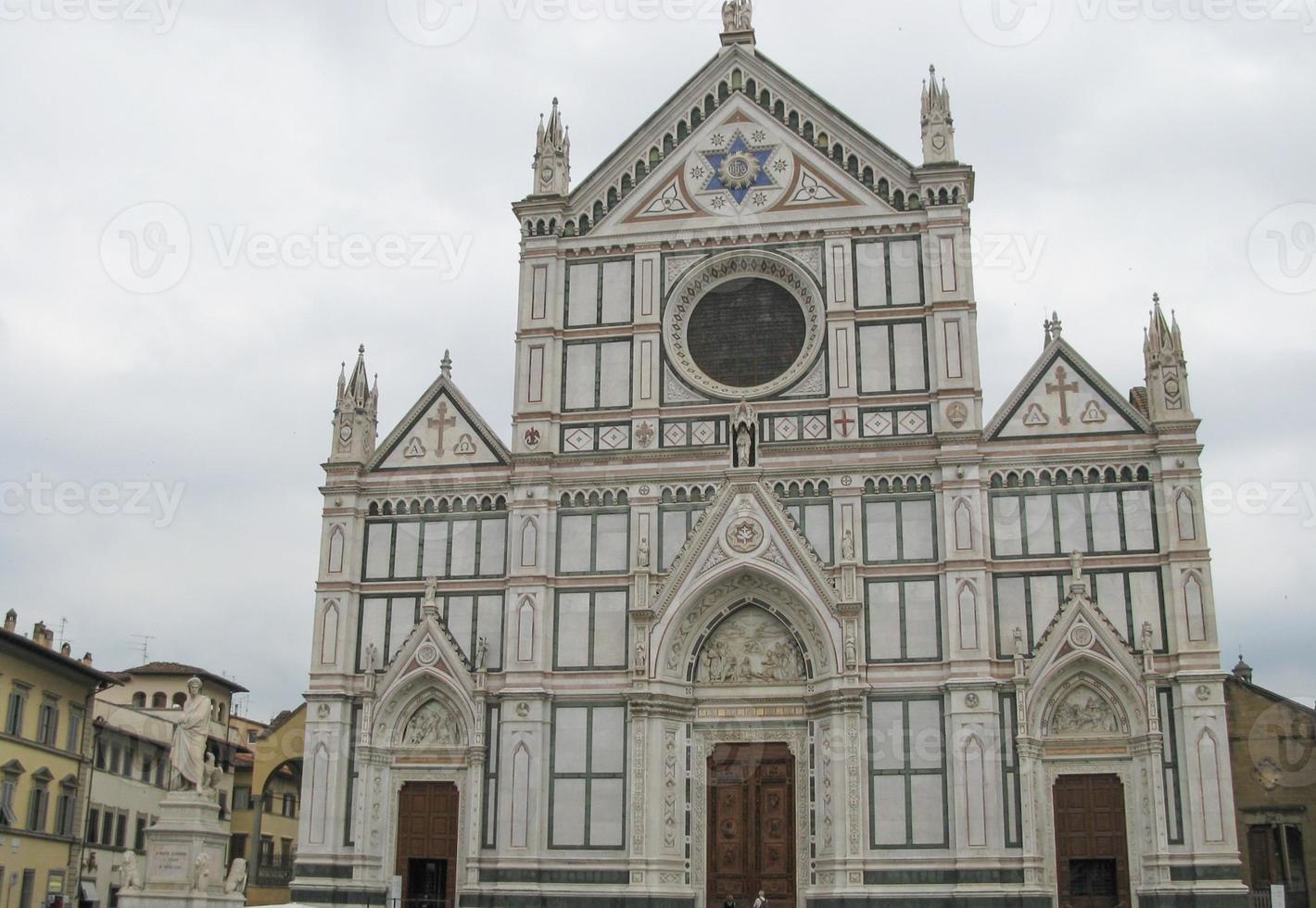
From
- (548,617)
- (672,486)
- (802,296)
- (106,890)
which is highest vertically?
(802,296)

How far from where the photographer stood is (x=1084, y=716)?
30562 mm

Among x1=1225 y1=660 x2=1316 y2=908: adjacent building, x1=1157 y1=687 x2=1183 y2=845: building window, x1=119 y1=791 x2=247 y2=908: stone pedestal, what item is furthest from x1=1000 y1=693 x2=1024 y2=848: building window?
x1=119 y1=791 x2=247 y2=908: stone pedestal

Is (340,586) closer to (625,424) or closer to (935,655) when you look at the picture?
(625,424)

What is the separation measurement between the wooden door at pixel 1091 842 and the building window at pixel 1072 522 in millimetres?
4966

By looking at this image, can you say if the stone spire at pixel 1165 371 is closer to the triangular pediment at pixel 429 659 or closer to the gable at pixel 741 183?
the gable at pixel 741 183

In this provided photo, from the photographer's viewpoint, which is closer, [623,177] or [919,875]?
[919,875]

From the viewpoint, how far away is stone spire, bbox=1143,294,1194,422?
31.6 metres

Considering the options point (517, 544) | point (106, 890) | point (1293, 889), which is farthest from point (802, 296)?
point (106, 890)

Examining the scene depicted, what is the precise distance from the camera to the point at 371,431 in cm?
3544

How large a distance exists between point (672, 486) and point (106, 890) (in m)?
24.8

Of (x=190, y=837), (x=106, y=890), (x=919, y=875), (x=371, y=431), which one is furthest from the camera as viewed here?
(x=106, y=890)

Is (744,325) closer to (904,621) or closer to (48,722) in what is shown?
(904,621)

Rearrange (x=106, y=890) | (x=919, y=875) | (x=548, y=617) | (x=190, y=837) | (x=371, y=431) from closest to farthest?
(x=190, y=837) < (x=919, y=875) < (x=548, y=617) < (x=371, y=431) < (x=106, y=890)

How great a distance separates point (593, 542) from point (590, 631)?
6.89ft
